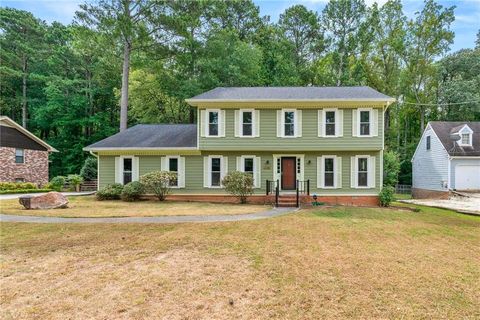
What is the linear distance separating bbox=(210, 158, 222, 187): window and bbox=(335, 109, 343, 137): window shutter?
6.65 m

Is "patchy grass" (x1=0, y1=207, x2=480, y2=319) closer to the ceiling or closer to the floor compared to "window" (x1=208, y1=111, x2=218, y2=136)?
closer to the floor

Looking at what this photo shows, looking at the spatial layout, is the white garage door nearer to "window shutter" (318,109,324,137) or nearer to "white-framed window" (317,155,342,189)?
"white-framed window" (317,155,342,189)

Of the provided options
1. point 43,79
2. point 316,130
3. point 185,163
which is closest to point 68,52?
point 43,79

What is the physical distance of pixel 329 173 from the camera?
15.3 meters

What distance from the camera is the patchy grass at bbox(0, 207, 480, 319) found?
3615mm

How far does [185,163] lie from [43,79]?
962 inches

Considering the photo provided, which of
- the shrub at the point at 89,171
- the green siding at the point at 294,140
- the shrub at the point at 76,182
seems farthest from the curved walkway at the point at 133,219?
the shrub at the point at 89,171

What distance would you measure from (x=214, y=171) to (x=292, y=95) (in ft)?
20.4

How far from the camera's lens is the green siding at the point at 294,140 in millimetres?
14703

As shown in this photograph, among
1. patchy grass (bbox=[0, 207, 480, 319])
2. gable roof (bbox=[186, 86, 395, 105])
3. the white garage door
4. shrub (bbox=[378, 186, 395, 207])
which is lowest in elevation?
patchy grass (bbox=[0, 207, 480, 319])

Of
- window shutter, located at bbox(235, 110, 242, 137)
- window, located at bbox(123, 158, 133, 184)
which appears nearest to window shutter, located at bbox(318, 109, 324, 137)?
window shutter, located at bbox(235, 110, 242, 137)

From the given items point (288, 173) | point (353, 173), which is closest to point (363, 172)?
point (353, 173)

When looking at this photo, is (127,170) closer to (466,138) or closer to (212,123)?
(212,123)

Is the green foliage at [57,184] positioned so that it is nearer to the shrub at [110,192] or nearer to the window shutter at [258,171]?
the shrub at [110,192]
